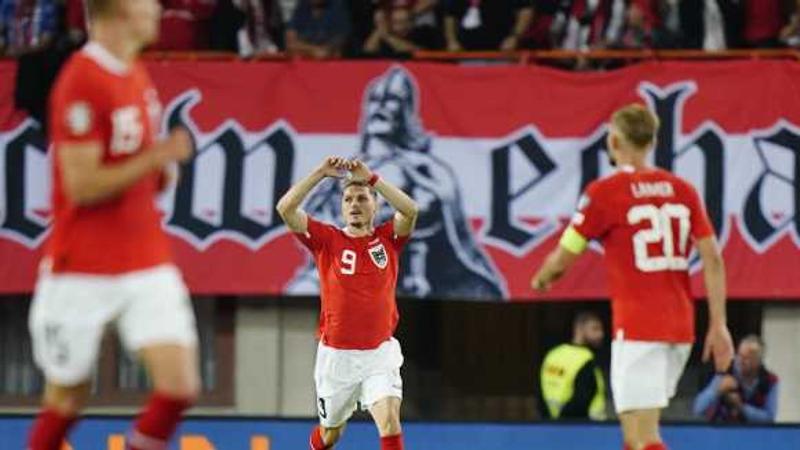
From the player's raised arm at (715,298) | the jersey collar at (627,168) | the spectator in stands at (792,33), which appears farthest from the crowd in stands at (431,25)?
the player's raised arm at (715,298)

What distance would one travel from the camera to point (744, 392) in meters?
14.8

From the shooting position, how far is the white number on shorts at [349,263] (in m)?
11.5

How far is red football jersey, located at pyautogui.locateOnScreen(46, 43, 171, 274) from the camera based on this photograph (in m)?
7.44

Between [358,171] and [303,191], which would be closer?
[358,171]

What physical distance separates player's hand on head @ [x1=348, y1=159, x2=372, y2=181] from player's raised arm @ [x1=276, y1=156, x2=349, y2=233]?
0.12 feet

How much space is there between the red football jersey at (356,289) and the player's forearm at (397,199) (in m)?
0.21

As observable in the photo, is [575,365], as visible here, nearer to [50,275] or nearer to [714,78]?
[714,78]

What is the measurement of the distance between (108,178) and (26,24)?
377 inches

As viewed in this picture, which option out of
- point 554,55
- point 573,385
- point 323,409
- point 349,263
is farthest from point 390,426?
point 554,55

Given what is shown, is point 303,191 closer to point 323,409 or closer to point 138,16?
point 323,409

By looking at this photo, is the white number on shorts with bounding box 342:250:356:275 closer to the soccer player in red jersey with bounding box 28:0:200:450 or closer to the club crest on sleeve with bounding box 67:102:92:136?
the soccer player in red jersey with bounding box 28:0:200:450

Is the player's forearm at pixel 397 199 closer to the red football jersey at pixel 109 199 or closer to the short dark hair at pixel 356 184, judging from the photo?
the short dark hair at pixel 356 184

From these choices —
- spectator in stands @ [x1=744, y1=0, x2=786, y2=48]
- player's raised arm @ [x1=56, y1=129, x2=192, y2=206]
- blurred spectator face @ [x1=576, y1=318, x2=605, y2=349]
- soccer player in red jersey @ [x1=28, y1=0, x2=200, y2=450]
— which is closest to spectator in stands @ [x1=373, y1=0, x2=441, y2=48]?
spectator in stands @ [x1=744, y1=0, x2=786, y2=48]

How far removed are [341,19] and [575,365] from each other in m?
3.52
